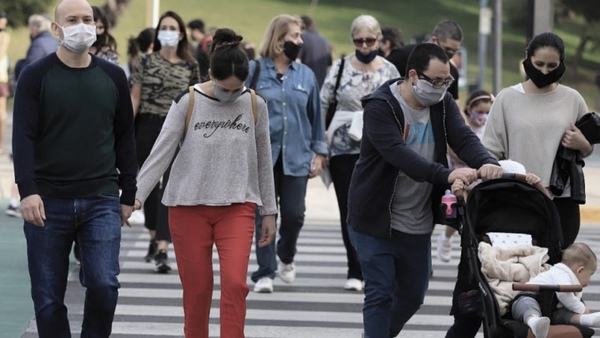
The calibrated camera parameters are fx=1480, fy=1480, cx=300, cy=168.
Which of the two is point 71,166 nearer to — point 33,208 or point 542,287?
point 33,208

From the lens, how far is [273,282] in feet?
37.8

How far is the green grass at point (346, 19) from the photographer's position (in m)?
65.2

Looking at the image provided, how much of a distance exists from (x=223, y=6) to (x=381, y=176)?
7074cm

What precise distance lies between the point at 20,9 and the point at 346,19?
66.9ft

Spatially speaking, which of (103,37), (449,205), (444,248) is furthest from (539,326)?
(444,248)

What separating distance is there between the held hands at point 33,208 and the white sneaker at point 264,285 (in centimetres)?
419

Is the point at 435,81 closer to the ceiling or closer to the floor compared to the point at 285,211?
closer to the ceiling

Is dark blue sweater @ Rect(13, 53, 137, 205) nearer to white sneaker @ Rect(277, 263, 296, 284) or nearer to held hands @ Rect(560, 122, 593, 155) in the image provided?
held hands @ Rect(560, 122, 593, 155)

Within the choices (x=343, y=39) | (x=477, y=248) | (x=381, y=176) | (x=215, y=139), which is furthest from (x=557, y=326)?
(x=343, y=39)

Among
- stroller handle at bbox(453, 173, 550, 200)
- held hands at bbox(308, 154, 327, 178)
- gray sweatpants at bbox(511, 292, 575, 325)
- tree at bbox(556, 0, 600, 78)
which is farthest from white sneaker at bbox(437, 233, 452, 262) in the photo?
tree at bbox(556, 0, 600, 78)

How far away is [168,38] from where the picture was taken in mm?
11438

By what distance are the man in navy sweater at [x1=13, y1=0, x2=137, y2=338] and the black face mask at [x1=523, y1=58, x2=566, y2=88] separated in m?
2.17

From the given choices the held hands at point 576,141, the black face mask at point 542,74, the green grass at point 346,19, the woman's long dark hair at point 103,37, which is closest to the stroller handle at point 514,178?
the held hands at point 576,141

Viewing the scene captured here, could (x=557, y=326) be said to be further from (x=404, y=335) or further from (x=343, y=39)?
(x=343, y=39)
